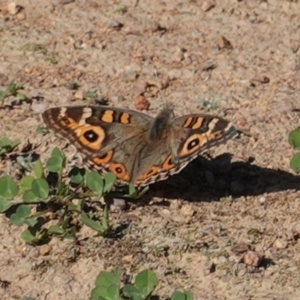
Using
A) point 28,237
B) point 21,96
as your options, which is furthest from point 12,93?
point 28,237

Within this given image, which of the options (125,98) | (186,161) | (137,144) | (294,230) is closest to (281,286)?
(294,230)

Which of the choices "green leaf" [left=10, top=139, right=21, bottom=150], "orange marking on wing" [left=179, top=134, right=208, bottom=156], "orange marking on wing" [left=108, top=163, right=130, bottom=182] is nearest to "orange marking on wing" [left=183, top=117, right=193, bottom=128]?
"orange marking on wing" [left=179, top=134, right=208, bottom=156]

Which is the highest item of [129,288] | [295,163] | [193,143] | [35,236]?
[193,143]

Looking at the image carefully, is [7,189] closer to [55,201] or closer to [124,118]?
[55,201]

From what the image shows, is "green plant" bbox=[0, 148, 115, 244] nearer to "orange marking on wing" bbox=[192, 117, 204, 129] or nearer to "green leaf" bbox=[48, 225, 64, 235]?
"green leaf" bbox=[48, 225, 64, 235]

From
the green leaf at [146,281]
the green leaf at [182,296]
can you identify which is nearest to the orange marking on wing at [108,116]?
the green leaf at [146,281]
